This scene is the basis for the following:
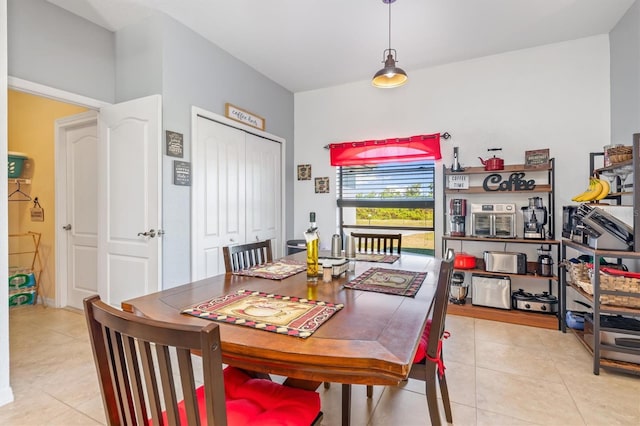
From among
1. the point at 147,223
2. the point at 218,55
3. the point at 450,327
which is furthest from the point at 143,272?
the point at 450,327

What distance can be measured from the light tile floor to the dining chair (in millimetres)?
803

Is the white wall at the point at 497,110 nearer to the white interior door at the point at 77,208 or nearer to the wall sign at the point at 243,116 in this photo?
the wall sign at the point at 243,116

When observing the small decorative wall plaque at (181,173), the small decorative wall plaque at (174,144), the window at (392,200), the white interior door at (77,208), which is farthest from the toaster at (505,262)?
the white interior door at (77,208)

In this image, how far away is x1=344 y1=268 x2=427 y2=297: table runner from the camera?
1526 mm

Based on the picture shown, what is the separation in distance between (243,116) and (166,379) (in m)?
3.34

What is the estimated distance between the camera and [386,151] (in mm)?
→ 3971

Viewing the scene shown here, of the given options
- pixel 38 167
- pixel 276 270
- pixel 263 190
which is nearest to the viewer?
pixel 276 270

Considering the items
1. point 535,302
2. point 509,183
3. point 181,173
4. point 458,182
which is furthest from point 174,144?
point 535,302

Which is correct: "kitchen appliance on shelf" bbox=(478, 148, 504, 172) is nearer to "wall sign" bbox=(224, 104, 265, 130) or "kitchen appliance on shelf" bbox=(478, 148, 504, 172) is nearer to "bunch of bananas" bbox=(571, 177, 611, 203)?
"bunch of bananas" bbox=(571, 177, 611, 203)

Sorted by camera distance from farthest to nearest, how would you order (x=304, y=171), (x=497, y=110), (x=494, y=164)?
(x=304, y=171), (x=497, y=110), (x=494, y=164)

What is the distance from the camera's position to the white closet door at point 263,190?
383cm

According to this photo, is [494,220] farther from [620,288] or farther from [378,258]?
[378,258]

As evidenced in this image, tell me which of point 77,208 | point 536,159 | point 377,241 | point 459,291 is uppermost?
point 536,159

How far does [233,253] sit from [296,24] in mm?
2214
